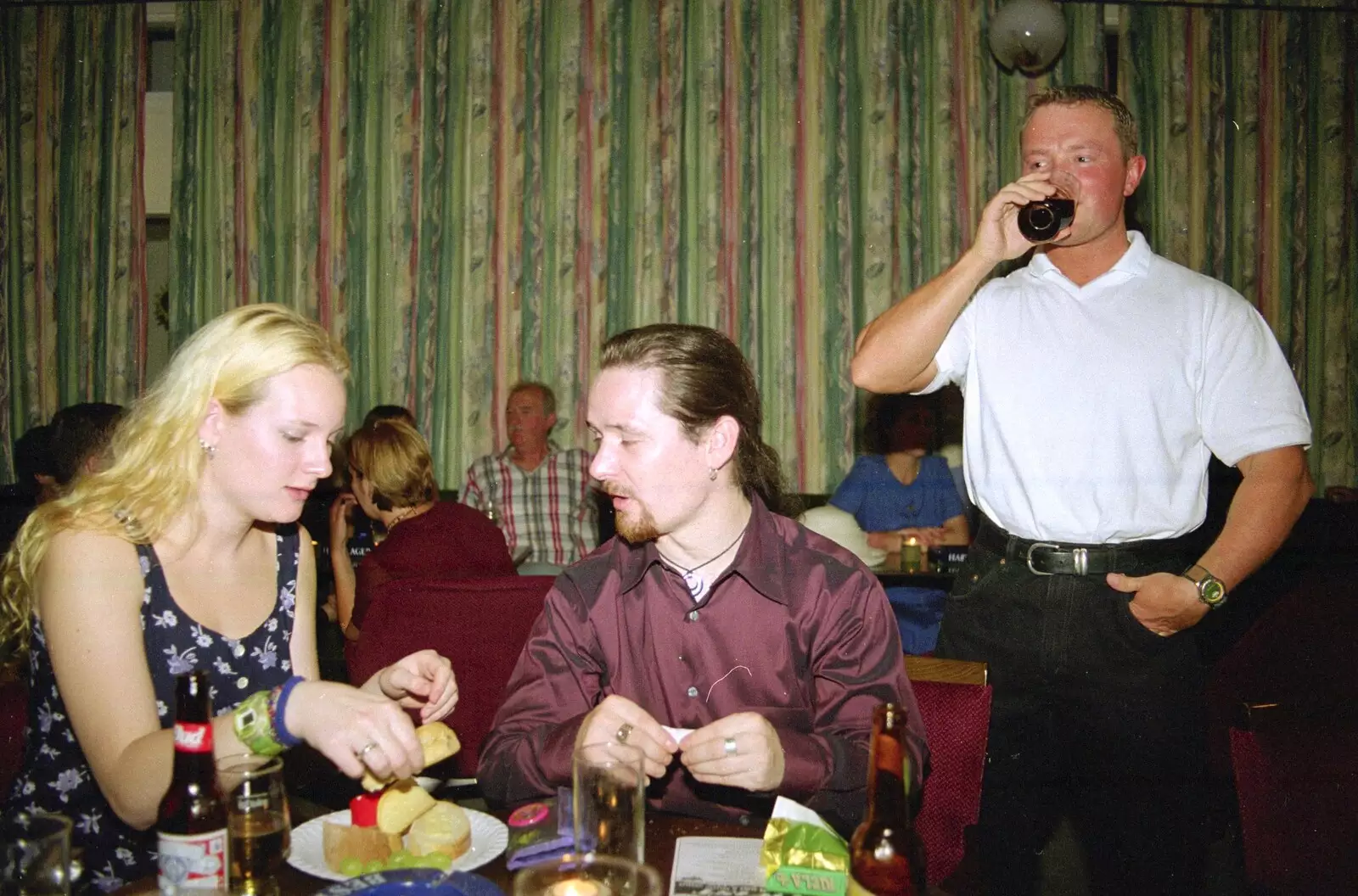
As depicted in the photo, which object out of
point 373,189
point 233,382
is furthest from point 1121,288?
point 373,189

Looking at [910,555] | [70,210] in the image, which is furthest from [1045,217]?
[70,210]

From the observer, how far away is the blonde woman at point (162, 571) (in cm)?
158

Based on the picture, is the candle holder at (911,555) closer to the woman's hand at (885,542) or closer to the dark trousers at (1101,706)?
the woman's hand at (885,542)

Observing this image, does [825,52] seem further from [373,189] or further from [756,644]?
[756,644]

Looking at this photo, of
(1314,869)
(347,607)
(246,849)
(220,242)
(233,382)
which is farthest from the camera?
(220,242)

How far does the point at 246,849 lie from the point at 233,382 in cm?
77

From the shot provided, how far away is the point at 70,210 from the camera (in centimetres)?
578

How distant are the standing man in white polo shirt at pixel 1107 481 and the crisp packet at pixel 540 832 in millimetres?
1197

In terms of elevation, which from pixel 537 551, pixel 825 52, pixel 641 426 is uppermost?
pixel 825 52

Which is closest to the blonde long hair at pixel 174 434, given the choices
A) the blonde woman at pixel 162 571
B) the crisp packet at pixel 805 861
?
the blonde woman at pixel 162 571

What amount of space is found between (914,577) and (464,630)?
1.90 meters

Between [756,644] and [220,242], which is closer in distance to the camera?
[756,644]

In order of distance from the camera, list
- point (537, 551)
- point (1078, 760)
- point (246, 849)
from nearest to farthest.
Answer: point (246, 849) < point (1078, 760) < point (537, 551)

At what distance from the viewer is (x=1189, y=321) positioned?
2260 mm
